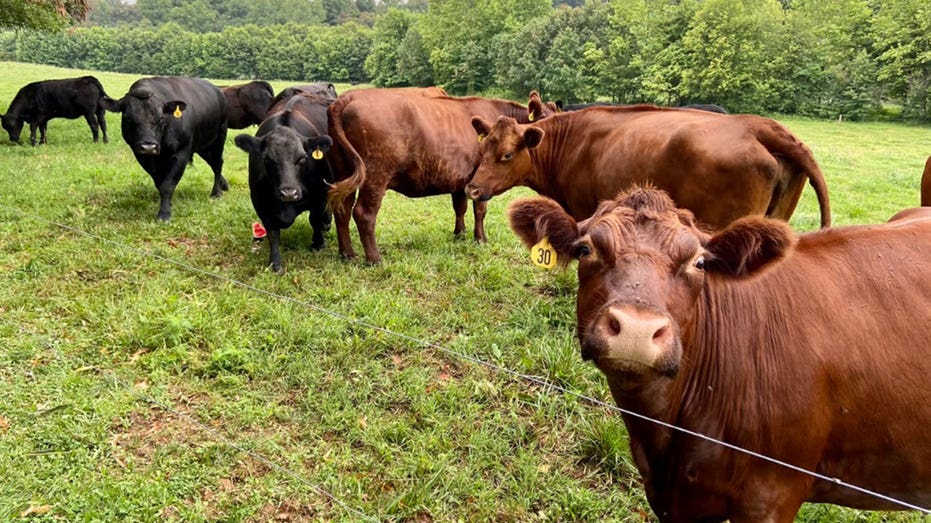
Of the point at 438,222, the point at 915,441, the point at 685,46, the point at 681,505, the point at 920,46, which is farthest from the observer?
the point at 685,46

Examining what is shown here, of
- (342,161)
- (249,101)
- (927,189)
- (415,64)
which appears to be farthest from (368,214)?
(415,64)

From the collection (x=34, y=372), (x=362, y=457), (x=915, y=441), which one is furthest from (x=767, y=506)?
(x=34, y=372)

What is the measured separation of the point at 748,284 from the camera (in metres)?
2.33

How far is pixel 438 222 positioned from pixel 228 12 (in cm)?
14630

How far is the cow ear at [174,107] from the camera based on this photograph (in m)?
7.58

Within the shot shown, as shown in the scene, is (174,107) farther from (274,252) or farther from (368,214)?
(368,214)

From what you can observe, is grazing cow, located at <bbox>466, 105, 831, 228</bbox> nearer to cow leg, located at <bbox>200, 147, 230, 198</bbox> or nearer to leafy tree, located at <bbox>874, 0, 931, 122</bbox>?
cow leg, located at <bbox>200, 147, 230, 198</bbox>

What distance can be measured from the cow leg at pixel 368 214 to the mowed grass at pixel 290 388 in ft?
1.10

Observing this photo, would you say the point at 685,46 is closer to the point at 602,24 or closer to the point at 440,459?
the point at 602,24

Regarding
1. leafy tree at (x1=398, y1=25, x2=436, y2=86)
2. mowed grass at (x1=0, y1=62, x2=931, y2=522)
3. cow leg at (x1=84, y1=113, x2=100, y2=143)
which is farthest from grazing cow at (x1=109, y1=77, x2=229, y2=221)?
leafy tree at (x1=398, y1=25, x2=436, y2=86)

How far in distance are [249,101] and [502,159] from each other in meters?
11.7

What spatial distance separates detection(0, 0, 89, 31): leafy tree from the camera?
1290 centimetres

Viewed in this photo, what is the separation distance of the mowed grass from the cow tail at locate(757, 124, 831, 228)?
2.10 m

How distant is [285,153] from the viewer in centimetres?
593
